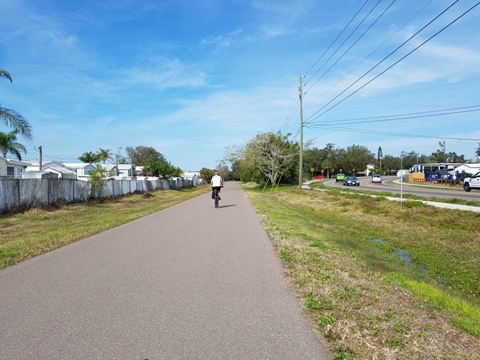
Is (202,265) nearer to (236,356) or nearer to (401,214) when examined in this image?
(236,356)

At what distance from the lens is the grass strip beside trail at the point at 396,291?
3.54 m

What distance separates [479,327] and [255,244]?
5259 mm

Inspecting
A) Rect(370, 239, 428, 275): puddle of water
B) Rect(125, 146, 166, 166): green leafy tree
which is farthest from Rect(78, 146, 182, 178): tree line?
Rect(370, 239, 428, 275): puddle of water

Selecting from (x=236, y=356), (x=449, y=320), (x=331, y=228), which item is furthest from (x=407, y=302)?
(x=331, y=228)

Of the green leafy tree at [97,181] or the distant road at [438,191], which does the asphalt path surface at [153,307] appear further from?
the green leafy tree at [97,181]

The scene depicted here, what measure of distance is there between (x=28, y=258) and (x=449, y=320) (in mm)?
7361

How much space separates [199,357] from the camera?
329 cm

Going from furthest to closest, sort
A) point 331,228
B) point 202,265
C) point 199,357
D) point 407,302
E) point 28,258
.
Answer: point 331,228
point 28,258
point 202,265
point 407,302
point 199,357

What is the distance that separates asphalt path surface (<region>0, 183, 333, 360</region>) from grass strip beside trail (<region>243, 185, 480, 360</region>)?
369mm

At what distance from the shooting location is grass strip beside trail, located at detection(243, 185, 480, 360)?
3.54 meters

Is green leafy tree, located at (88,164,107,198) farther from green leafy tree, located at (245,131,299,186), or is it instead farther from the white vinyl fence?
green leafy tree, located at (245,131,299,186)

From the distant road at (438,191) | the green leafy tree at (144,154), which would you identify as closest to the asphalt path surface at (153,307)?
the distant road at (438,191)

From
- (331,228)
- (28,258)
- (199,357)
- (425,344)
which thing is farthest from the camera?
(331,228)

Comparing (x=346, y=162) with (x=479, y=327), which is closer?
(x=479, y=327)
